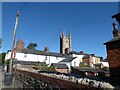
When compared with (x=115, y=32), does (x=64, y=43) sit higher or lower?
higher

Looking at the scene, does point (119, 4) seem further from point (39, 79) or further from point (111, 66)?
→ point (39, 79)

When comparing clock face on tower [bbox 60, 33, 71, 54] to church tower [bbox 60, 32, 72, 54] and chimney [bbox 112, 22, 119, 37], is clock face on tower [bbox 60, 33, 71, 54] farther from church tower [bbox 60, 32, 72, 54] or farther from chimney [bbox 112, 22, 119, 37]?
chimney [bbox 112, 22, 119, 37]

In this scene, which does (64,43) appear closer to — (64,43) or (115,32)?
(64,43)

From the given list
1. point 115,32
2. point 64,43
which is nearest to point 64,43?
point 64,43

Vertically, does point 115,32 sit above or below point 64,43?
below

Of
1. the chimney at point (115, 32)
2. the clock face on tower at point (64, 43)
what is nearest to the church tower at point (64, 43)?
the clock face on tower at point (64, 43)

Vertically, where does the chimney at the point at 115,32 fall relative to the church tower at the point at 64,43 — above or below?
below

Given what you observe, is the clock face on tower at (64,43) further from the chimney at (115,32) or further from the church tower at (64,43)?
the chimney at (115,32)

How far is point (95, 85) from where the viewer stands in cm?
418

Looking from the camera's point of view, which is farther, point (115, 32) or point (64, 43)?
point (64, 43)

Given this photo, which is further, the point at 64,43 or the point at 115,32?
the point at 64,43

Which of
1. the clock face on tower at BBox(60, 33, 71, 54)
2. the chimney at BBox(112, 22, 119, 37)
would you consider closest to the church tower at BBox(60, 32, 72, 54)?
the clock face on tower at BBox(60, 33, 71, 54)

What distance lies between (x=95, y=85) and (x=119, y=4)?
768 cm

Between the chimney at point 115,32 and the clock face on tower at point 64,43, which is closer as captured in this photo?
the chimney at point 115,32
